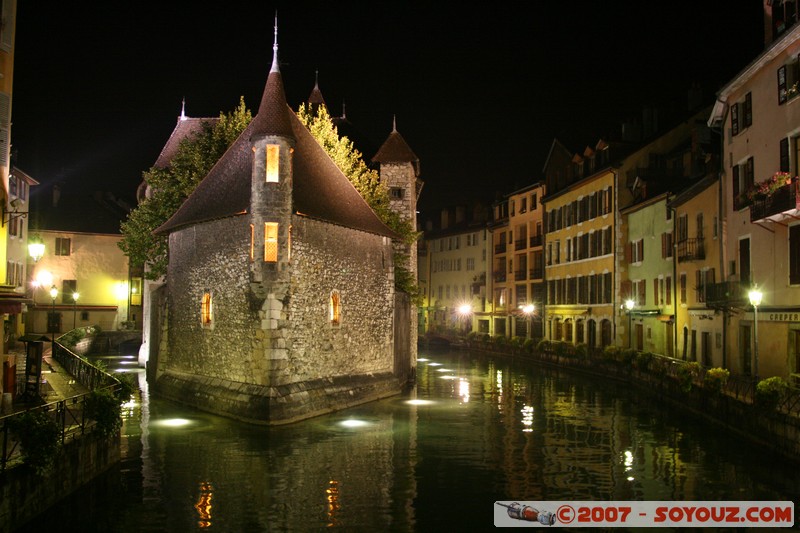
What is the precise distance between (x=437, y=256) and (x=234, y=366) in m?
59.1

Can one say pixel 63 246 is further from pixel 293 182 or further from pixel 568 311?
pixel 293 182

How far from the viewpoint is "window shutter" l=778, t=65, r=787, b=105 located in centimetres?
2423

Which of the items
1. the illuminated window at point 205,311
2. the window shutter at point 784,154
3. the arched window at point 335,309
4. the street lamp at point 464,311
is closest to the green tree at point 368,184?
the arched window at point 335,309

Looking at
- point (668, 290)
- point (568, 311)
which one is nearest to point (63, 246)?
point (568, 311)

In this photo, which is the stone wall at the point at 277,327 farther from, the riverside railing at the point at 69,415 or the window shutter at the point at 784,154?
the window shutter at the point at 784,154

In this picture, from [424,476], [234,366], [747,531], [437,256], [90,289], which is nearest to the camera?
[747,531]

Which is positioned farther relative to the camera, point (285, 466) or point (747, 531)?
point (285, 466)

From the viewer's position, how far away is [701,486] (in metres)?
16.8

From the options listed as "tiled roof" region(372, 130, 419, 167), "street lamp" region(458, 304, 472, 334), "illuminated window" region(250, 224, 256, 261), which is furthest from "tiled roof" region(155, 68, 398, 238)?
"street lamp" region(458, 304, 472, 334)

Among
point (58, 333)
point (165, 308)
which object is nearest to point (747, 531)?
point (165, 308)

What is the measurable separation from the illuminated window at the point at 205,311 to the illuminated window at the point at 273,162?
5486 mm

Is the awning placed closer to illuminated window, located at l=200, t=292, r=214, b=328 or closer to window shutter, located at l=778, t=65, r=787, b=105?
window shutter, located at l=778, t=65, r=787, b=105

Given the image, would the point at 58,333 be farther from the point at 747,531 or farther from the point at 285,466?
the point at 747,531

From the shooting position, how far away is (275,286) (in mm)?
25656
